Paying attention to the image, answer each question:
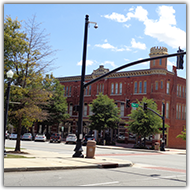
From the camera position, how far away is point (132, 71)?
5166cm

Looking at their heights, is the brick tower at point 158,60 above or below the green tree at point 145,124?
above

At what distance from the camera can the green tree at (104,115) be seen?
46031 millimetres

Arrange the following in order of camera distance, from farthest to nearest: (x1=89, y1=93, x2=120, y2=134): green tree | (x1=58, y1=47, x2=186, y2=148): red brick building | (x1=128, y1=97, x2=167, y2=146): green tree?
(x1=58, y1=47, x2=186, y2=148): red brick building < (x1=89, y1=93, x2=120, y2=134): green tree < (x1=128, y1=97, x2=167, y2=146): green tree

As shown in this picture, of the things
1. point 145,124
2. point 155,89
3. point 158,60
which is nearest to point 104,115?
point 145,124

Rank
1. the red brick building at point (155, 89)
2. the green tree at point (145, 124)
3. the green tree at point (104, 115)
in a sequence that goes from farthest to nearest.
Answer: the red brick building at point (155, 89), the green tree at point (104, 115), the green tree at point (145, 124)

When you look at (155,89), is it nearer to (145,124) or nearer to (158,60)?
(158,60)

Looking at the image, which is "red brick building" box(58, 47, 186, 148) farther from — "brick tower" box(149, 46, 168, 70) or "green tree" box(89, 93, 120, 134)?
"green tree" box(89, 93, 120, 134)

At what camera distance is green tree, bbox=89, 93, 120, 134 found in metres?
46.0

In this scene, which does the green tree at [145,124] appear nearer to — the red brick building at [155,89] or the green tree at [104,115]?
the green tree at [104,115]

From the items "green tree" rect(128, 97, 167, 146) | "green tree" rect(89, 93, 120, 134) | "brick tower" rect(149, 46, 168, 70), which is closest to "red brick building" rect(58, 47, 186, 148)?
"brick tower" rect(149, 46, 168, 70)

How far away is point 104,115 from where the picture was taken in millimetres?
46062

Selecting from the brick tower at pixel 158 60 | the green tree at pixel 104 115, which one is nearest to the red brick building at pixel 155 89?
the brick tower at pixel 158 60

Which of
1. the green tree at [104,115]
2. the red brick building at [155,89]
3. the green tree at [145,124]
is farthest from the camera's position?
the red brick building at [155,89]
